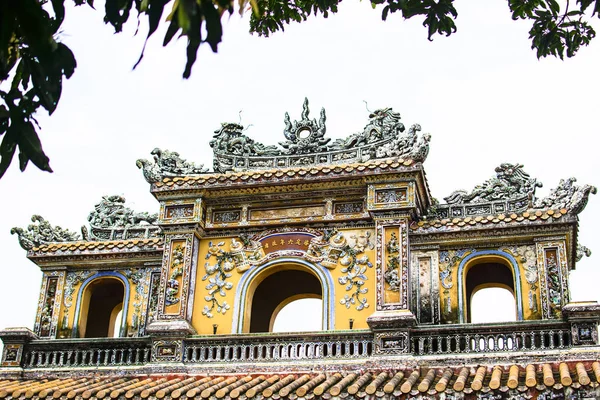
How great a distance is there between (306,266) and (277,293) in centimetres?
235

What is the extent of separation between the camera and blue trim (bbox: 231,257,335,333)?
1572cm

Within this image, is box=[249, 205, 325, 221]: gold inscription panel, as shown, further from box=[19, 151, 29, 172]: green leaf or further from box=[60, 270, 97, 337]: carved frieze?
box=[19, 151, 29, 172]: green leaf

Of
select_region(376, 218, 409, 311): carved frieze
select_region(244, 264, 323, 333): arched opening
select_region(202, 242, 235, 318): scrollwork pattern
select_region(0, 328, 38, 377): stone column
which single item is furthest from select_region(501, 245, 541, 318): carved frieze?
select_region(0, 328, 38, 377): stone column

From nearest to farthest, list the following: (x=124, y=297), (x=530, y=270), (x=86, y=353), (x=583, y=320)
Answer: (x=583, y=320) < (x=530, y=270) < (x=86, y=353) < (x=124, y=297)

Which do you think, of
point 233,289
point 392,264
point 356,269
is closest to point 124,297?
point 233,289

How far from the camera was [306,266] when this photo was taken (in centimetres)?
1625

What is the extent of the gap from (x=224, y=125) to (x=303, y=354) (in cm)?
524

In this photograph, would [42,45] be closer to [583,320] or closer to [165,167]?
[583,320]

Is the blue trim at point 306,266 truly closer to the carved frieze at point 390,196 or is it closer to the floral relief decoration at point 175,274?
the floral relief decoration at point 175,274

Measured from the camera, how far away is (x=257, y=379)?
14500 millimetres

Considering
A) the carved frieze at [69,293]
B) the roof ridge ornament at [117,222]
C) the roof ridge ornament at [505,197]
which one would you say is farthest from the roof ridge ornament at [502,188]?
the carved frieze at [69,293]

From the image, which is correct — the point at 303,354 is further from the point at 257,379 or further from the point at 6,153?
the point at 6,153

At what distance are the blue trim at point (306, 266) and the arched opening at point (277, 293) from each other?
32.4 inches

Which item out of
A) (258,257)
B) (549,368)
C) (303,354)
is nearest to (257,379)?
(303,354)
